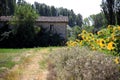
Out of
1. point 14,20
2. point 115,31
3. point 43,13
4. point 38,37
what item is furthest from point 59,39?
point 43,13

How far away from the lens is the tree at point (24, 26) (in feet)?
119

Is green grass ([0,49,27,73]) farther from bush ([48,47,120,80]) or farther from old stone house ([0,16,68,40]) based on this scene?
old stone house ([0,16,68,40])

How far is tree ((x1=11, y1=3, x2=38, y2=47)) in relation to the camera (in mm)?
36344

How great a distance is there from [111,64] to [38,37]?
109 feet

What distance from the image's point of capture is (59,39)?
133 feet

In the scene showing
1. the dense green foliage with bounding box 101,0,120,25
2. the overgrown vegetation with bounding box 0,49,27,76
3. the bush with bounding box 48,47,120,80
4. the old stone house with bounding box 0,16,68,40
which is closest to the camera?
the bush with bounding box 48,47,120,80

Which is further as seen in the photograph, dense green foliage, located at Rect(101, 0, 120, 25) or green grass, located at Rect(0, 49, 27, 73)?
dense green foliage, located at Rect(101, 0, 120, 25)

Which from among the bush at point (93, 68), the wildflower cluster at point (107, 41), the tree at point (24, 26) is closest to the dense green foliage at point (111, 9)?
the wildflower cluster at point (107, 41)

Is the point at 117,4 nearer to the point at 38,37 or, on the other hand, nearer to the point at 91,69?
the point at 91,69

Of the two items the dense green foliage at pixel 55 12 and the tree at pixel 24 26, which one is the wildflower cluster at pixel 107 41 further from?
the dense green foliage at pixel 55 12

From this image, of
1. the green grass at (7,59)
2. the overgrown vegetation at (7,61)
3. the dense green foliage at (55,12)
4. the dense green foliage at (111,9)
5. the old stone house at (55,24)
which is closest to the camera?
the overgrown vegetation at (7,61)

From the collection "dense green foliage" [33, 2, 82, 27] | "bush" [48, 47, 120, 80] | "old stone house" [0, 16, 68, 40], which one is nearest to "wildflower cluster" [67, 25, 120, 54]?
"bush" [48, 47, 120, 80]

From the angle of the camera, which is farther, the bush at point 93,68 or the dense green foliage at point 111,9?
the dense green foliage at point 111,9

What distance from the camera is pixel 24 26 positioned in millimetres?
36750
